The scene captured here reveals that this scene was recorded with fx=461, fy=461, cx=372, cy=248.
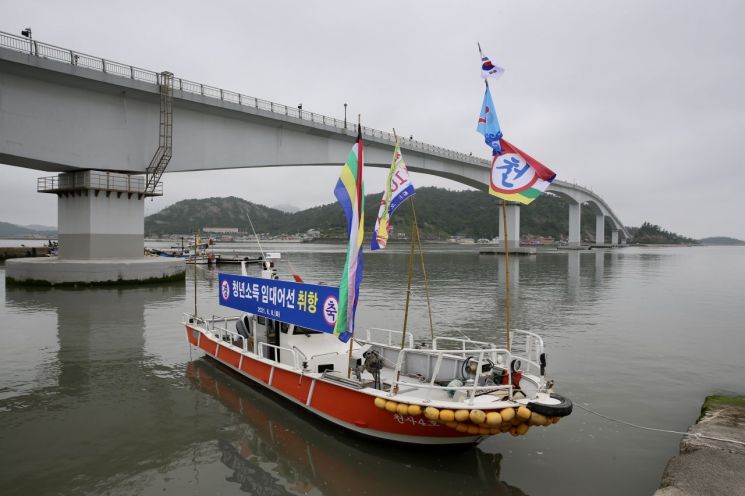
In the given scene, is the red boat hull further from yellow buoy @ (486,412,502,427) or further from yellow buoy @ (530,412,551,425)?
yellow buoy @ (530,412,551,425)

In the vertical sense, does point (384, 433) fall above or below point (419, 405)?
below

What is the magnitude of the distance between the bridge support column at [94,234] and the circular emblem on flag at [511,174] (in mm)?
25781

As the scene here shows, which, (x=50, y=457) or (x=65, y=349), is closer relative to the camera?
(x=50, y=457)

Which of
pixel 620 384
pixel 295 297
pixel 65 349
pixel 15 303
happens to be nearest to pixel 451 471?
pixel 295 297

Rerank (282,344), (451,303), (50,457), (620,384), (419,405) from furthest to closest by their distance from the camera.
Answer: (451,303) < (620,384) < (282,344) < (50,457) < (419,405)

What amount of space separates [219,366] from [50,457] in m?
5.42

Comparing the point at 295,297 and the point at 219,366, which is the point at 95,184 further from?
the point at 295,297

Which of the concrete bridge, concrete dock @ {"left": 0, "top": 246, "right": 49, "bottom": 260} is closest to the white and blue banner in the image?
the concrete bridge

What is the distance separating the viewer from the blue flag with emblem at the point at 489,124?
7.69 m

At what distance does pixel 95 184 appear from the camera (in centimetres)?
2622

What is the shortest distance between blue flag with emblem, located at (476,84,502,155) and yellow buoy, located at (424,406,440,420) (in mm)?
4201

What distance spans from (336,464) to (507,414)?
291cm

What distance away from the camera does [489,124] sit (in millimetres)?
7785

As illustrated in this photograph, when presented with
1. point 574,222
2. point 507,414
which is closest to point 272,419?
point 507,414
